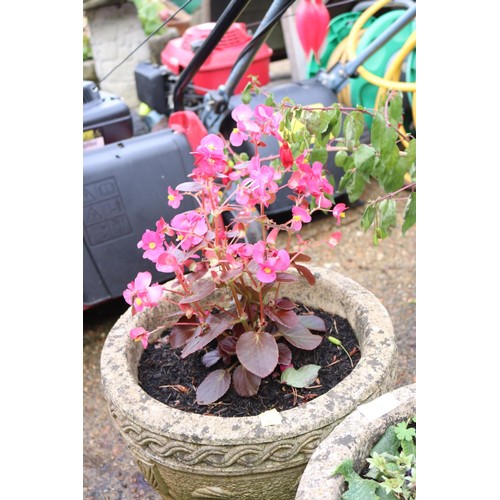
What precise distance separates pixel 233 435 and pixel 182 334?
0.29 metres

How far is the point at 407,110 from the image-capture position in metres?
2.87

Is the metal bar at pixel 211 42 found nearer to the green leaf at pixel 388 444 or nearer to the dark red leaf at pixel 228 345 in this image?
the dark red leaf at pixel 228 345

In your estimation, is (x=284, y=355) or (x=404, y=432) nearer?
(x=404, y=432)

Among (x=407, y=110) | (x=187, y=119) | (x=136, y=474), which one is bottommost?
(x=136, y=474)

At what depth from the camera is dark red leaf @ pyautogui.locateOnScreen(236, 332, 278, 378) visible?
1179mm

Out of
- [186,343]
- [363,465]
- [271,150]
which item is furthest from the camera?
[271,150]

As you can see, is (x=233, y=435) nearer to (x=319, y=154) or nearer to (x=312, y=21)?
(x=319, y=154)

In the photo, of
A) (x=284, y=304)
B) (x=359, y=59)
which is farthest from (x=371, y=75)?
(x=284, y=304)

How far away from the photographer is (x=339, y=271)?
2459 millimetres

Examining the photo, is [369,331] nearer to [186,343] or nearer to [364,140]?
[186,343]

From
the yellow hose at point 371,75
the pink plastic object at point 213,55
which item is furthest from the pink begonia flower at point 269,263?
the pink plastic object at point 213,55

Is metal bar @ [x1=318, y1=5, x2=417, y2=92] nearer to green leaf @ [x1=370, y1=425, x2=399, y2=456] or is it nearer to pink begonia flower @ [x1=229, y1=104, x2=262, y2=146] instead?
pink begonia flower @ [x1=229, y1=104, x2=262, y2=146]
